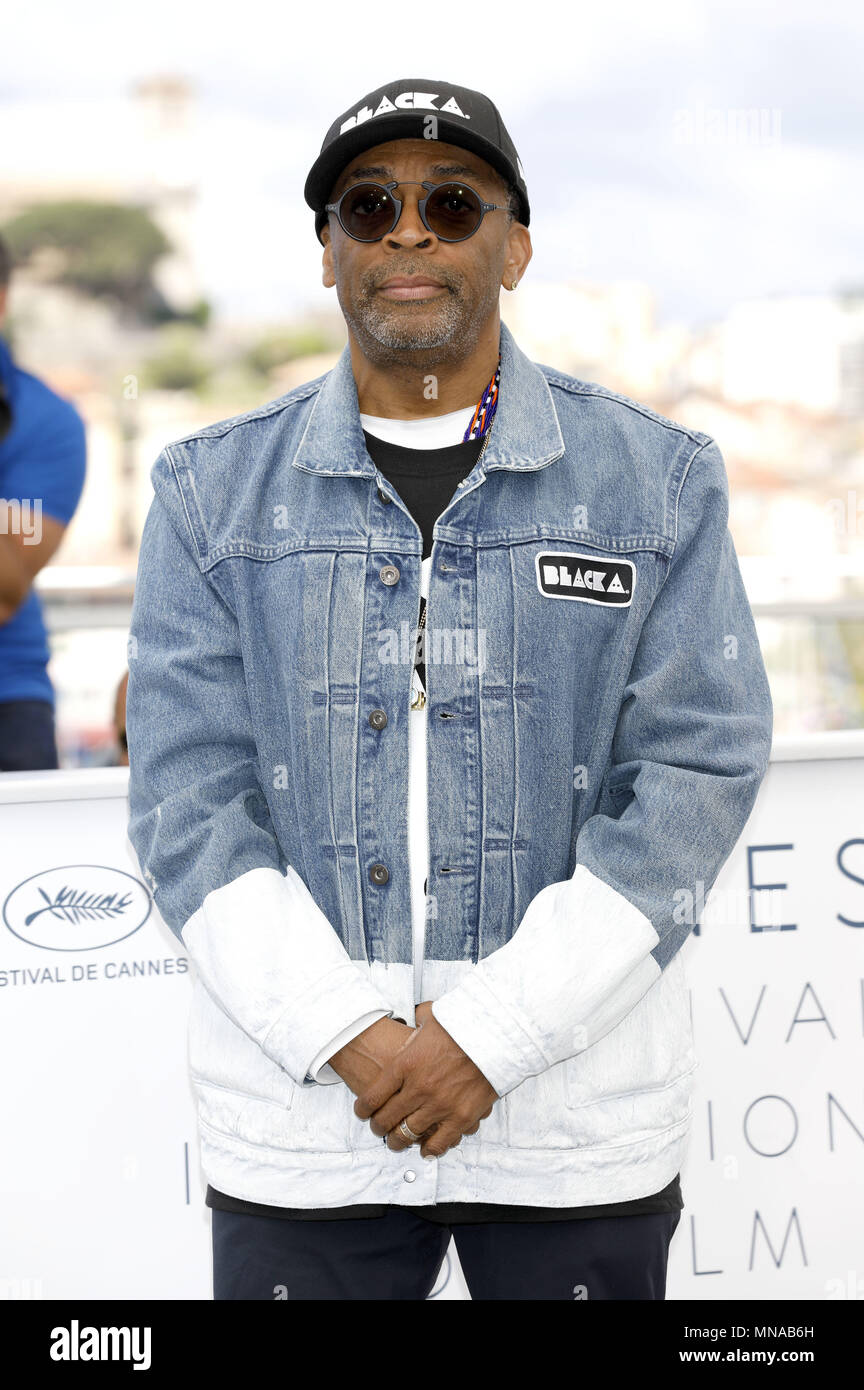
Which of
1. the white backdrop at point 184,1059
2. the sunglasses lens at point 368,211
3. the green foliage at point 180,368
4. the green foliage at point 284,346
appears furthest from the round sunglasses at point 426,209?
the green foliage at point 284,346

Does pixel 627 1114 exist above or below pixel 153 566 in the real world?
below

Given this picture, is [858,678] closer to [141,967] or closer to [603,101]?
[141,967]

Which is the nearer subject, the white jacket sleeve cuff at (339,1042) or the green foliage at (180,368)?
the white jacket sleeve cuff at (339,1042)

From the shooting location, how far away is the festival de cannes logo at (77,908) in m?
2.21

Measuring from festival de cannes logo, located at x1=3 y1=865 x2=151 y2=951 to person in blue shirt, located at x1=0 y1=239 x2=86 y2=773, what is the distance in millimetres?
618

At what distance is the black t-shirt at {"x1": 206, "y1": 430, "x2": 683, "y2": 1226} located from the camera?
1.49 metres

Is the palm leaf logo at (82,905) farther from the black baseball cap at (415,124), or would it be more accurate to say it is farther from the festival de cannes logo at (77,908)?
the black baseball cap at (415,124)

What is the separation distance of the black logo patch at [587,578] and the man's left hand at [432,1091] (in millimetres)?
480

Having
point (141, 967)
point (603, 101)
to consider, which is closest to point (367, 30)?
point (603, 101)

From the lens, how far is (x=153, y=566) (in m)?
1.57

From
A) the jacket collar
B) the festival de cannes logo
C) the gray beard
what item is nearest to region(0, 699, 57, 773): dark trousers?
the festival de cannes logo

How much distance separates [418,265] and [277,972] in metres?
0.77

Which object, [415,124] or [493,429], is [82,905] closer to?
[493,429]

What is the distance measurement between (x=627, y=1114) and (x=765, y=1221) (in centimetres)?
95
